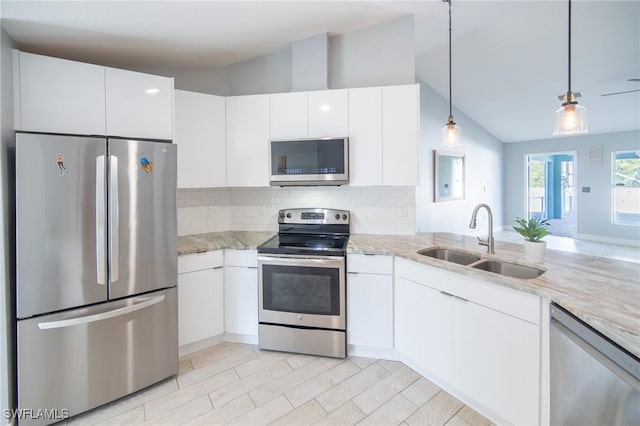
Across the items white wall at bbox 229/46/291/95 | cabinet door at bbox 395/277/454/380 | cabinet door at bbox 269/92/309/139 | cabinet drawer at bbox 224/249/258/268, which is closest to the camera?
cabinet door at bbox 395/277/454/380

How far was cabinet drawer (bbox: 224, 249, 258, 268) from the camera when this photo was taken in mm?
2686

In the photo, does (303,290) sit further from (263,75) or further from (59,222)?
(263,75)

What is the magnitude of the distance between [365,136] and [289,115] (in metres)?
0.72

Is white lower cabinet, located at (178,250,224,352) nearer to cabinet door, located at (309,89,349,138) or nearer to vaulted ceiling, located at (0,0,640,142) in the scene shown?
cabinet door, located at (309,89,349,138)

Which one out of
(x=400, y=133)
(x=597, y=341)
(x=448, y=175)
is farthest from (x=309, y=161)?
(x=448, y=175)

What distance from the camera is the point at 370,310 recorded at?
8.17 feet

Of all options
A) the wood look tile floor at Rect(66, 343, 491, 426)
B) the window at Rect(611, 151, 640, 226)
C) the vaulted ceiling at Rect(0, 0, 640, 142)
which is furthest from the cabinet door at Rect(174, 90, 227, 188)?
the window at Rect(611, 151, 640, 226)

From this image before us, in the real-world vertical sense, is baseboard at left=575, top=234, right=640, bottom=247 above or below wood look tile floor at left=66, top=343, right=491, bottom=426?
above

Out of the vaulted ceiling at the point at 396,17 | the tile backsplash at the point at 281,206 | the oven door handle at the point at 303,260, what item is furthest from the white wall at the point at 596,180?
the oven door handle at the point at 303,260

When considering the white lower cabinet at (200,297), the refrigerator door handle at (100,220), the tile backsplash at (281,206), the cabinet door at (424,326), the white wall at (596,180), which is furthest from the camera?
the white wall at (596,180)

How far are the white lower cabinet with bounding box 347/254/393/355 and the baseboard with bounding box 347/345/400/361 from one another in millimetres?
48

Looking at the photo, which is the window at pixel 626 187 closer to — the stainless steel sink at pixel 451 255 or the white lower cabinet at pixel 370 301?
the stainless steel sink at pixel 451 255

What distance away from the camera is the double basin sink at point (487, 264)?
193 cm

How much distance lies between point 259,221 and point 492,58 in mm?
3769
